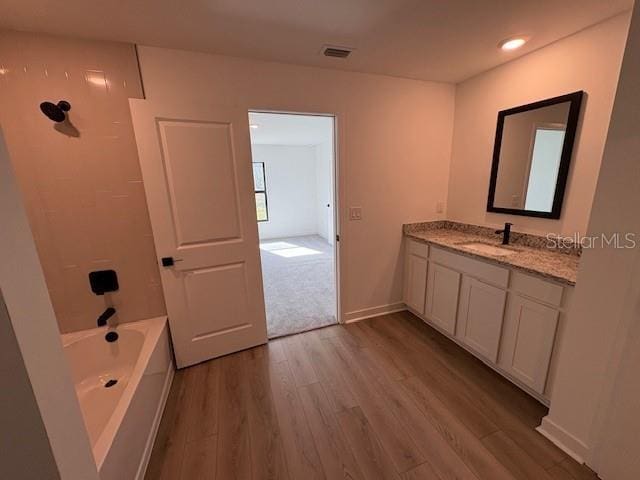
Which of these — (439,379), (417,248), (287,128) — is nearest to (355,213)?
(417,248)

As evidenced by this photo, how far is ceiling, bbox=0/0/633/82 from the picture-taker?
1366 millimetres

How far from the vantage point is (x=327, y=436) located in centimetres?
151

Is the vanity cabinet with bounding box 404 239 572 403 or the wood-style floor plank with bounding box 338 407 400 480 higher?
the vanity cabinet with bounding box 404 239 572 403

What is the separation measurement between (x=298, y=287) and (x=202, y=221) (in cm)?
189

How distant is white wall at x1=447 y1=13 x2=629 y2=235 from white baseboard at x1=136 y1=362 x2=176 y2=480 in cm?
287

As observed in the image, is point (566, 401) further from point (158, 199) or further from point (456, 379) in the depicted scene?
point (158, 199)

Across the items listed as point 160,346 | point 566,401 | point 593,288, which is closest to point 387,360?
point 566,401

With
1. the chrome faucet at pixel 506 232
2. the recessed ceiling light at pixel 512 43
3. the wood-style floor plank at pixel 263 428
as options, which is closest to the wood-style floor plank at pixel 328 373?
the wood-style floor plank at pixel 263 428

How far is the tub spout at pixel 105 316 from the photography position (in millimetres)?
1826

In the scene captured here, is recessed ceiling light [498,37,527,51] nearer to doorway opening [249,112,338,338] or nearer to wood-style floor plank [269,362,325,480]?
doorway opening [249,112,338,338]

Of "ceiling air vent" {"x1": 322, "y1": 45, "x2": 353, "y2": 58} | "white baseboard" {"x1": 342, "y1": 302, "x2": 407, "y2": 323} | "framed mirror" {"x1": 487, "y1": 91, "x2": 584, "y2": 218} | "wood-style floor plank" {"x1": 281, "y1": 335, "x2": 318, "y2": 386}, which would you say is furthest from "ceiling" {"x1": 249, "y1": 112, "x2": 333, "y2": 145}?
"wood-style floor plank" {"x1": 281, "y1": 335, "x2": 318, "y2": 386}

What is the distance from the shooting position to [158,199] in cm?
181
